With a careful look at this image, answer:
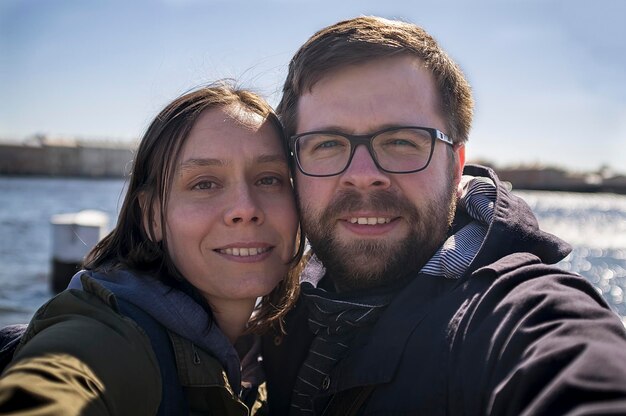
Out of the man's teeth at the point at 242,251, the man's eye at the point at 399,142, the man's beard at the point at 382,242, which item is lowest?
the man's teeth at the point at 242,251

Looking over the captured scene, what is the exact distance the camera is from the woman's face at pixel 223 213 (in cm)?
223

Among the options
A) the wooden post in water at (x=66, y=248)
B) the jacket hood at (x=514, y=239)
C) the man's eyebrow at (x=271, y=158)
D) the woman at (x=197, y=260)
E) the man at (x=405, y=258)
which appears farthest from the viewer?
the wooden post in water at (x=66, y=248)

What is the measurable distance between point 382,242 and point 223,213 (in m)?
0.56

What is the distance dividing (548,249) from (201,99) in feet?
4.40

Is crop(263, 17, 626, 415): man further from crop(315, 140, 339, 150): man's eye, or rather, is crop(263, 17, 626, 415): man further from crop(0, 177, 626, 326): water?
crop(0, 177, 626, 326): water

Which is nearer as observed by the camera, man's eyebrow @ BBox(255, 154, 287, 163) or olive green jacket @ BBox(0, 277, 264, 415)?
olive green jacket @ BBox(0, 277, 264, 415)

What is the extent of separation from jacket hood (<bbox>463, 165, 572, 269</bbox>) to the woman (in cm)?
78

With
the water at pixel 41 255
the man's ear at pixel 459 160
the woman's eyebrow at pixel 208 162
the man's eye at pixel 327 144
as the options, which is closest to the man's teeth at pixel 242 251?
the woman's eyebrow at pixel 208 162

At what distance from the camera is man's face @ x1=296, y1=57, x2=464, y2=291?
2227mm

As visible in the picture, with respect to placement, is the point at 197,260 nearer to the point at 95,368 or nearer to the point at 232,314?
the point at 232,314

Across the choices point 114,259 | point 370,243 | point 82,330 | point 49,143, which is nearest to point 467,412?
point 370,243

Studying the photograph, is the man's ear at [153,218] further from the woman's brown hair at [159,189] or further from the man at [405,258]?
the man at [405,258]

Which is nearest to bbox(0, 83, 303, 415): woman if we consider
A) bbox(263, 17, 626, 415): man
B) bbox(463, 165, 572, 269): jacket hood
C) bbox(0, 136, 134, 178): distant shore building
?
bbox(263, 17, 626, 415): man

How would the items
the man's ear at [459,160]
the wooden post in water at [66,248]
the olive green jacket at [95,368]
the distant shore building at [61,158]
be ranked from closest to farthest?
1. the olive green jacket at [95,368]
2. the man's ear at [459,160]
3. the wooden post in water at [66,248]
4. the distant shore building at [61,158]
